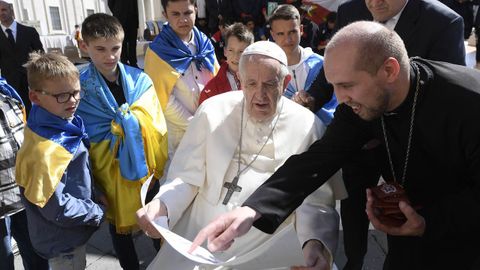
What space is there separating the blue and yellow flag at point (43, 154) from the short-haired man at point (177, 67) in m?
1.25

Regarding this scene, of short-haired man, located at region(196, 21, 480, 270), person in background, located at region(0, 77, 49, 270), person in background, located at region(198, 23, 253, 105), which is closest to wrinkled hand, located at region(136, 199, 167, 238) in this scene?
short-haired man, located at region(196, 21, 480, 270)

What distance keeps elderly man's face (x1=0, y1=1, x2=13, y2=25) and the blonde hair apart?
3.77m

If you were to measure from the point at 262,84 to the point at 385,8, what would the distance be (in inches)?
41.1

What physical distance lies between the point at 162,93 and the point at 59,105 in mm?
1234

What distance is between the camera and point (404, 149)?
1736 mm

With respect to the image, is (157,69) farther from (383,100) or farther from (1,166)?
(383,100)

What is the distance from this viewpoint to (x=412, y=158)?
1.72 metres

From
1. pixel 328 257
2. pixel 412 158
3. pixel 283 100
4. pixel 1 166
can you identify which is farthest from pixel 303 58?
pixel 1 166

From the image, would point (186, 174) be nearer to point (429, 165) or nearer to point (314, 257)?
point (314, 257)

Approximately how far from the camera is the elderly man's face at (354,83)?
4.83ft

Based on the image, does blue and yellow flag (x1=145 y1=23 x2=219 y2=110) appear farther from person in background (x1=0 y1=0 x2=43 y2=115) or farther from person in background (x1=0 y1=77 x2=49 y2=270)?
person in background (x1=0 y1=0 x2=43 y2=115)

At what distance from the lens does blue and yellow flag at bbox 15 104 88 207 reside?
1913 mm

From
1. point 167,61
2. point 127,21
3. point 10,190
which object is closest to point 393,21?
point 167,61

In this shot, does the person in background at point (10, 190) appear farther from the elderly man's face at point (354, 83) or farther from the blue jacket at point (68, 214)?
the elderly man's face at point (354, 83)
